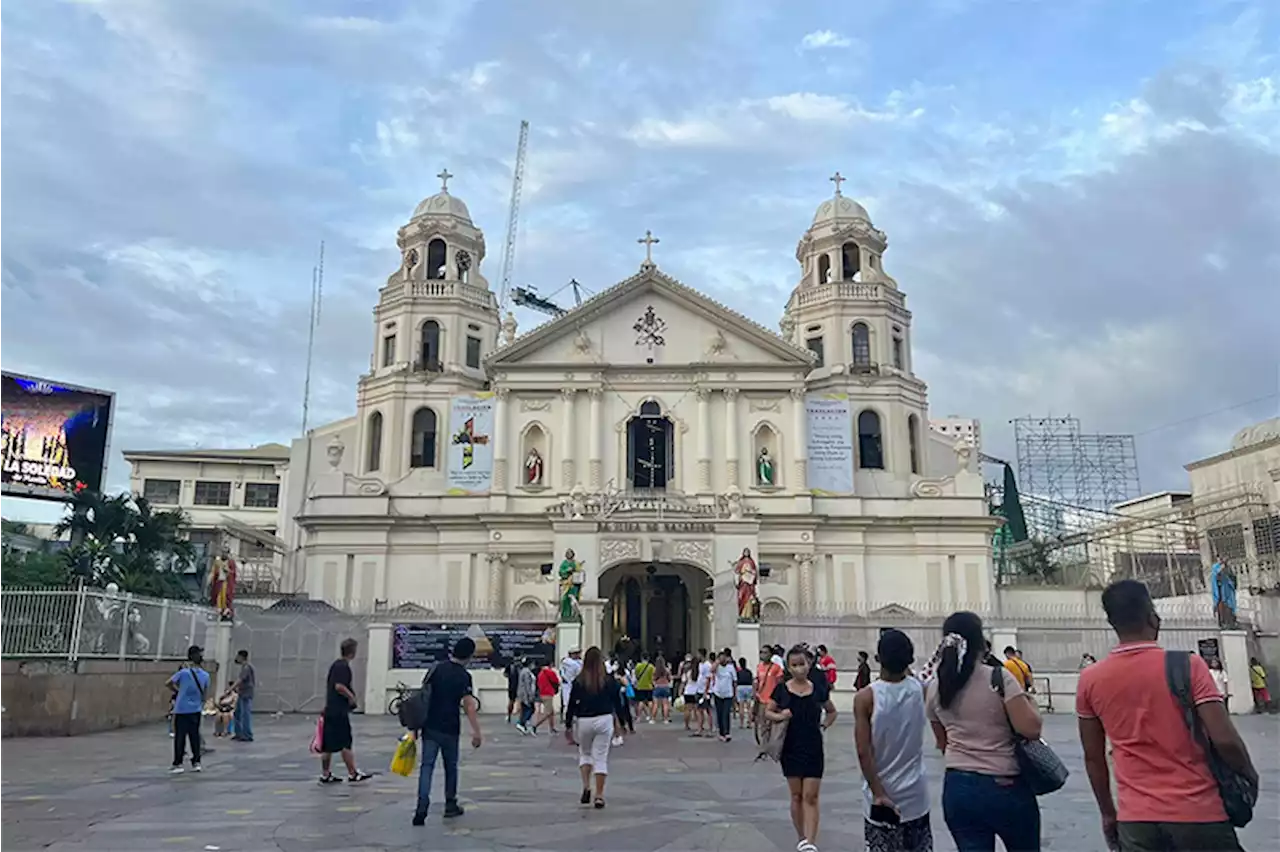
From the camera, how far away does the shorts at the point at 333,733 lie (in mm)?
11680

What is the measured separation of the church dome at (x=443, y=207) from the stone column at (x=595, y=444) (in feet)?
34.6

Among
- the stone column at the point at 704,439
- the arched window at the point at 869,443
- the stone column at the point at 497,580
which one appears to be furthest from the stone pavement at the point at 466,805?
the arched window at the point at 869,443

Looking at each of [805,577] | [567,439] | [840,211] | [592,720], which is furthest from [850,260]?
[592,720]

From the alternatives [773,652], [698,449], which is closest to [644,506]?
[698,449]

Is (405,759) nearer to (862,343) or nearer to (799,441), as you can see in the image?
(799,441)

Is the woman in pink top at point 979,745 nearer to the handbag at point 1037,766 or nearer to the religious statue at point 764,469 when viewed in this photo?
the handbag at point 1037,766

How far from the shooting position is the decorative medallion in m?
40.8

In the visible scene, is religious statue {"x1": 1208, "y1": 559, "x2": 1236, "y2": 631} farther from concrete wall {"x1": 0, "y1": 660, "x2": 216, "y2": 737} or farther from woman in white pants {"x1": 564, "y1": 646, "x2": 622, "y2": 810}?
concrete wall {"x1": 0, "y1": 660, "x2": 216, "y2": 737}

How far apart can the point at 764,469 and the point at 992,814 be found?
112 ft

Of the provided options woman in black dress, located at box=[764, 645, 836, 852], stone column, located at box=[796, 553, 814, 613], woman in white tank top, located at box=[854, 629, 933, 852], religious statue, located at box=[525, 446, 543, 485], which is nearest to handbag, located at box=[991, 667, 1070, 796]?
woman in white tank top, located at box=[854, 629, 933, 852]

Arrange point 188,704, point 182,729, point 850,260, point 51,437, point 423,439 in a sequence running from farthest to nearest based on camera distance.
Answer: point 850,260 → point 423,439 → point 51,437 → point 182,729 → point 188,704

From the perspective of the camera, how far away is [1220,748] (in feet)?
13.3

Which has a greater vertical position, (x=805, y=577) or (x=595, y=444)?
(x=595, y=444)

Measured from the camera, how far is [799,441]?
129 feet
